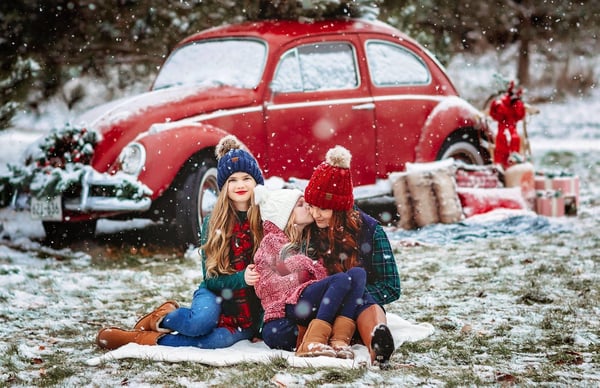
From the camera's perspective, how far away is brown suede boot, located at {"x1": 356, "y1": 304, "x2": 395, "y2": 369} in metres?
4.01

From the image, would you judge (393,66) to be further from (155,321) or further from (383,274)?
(155,321)

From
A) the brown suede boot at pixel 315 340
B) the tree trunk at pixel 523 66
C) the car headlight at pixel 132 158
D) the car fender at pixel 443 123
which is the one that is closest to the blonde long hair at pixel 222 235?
the brown suede boot at pixel 315 340

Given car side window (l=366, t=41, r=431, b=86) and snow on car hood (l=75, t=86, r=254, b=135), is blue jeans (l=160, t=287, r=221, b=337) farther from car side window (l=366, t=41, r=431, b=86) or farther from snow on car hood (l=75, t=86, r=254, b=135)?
car side window (l=366, t=41, r=431, b=86)

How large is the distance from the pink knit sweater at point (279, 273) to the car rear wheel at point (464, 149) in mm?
4816

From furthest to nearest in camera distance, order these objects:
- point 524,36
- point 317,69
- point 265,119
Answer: point 524,36
point 317,69
point 265,119

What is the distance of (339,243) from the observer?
174 inches

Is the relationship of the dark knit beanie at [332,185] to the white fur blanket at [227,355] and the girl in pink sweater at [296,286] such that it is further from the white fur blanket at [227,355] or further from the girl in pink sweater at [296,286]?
the white fur blanket at [227,355]

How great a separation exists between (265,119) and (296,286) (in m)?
3.59

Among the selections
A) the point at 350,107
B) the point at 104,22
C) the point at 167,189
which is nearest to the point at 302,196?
the point at 167,189

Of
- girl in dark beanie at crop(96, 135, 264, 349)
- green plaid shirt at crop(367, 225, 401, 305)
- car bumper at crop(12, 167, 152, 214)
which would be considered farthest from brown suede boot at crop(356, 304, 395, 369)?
car bumper at crop(12, 167, 152, 214)

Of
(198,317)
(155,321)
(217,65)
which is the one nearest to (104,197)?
(217,65)

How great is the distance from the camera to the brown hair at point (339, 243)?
4391 millimetres

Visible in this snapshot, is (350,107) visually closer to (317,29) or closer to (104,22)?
(317,29)

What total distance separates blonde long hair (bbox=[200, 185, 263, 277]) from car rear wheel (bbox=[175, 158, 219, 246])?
2.64m
